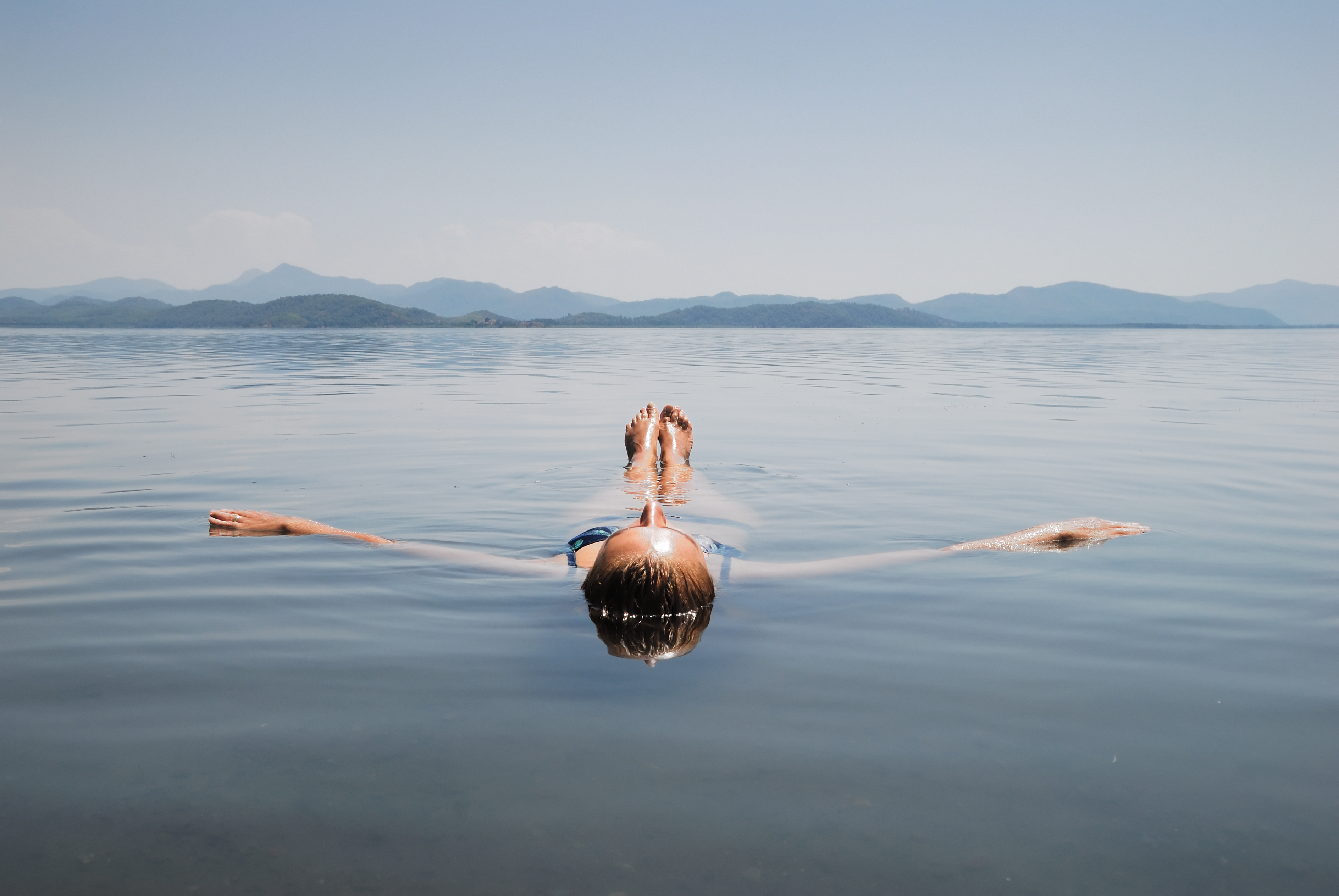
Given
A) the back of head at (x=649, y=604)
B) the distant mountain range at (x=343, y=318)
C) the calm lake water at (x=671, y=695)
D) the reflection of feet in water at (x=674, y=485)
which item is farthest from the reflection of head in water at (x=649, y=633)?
the distant mountain range at (x=343, y=318)

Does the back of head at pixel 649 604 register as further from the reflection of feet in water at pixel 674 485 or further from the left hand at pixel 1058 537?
the reflection of feet in water at pixel 674 485

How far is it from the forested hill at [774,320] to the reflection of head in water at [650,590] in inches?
5884

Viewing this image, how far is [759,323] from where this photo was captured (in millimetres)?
168750

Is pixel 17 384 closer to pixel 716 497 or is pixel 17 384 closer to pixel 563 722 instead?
pixel 716 497

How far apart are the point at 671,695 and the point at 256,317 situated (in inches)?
5979

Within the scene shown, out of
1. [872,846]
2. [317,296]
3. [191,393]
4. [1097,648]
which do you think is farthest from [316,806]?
[317,296]

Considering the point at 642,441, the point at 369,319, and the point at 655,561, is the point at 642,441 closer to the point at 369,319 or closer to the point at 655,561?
the point at 655,561

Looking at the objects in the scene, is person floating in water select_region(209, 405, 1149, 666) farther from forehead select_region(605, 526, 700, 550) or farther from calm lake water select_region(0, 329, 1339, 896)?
calm lake water select_region(0, 329, 1339, 896)

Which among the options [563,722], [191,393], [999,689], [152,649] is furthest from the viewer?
[191,393]

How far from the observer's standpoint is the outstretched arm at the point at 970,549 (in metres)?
5.88

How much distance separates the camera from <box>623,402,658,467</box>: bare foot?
1017 centimetres

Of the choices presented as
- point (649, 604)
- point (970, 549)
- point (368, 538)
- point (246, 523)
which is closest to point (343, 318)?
point (246, 523)

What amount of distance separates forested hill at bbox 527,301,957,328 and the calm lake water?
146 meters

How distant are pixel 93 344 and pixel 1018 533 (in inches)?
2160
